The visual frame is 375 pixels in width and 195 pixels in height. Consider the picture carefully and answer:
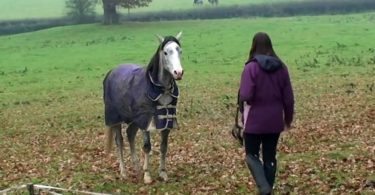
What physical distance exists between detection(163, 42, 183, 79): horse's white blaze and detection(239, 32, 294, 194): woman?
1988mm

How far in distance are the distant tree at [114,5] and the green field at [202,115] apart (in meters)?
11.7

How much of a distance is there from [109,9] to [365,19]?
2369 centimetres

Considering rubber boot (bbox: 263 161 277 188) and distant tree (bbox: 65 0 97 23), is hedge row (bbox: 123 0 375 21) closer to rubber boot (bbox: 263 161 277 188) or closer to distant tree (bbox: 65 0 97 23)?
distant tree (bbox: 65 0 97 23)

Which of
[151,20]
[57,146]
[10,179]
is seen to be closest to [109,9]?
[151,20]

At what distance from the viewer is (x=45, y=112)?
2423 centimetres

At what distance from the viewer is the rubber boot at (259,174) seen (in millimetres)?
8953

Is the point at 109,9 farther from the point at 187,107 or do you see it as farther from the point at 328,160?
the point at 328,160

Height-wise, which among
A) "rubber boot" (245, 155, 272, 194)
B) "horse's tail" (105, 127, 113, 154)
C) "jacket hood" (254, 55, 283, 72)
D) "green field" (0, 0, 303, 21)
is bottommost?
"green field" (0, 0, 303, 21)

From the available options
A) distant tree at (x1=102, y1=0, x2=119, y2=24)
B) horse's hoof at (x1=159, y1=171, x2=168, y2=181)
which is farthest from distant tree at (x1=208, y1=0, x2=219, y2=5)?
horse's hoof at (x1=159, y1=171, x2=168, y2=181)

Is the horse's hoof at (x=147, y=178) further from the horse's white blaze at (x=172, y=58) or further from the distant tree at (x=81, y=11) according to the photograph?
the distant tree at (x=81, y=11)

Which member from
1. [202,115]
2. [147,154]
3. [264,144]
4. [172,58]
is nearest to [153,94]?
[172,58]

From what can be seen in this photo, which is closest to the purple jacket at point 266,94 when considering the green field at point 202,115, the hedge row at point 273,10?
the green field at point 202,115

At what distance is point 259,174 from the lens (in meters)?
9.02

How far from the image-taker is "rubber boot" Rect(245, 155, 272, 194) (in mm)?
8953
